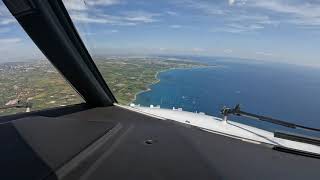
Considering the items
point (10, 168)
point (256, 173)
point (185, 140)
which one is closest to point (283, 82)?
point (185, 140)

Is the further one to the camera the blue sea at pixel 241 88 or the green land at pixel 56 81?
the blue sea at pixel 241 88

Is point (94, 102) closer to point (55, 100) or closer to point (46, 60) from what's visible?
point (55, 100)

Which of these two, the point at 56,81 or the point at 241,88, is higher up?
the point at 56,81

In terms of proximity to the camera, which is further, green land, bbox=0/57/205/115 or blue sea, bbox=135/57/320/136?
blue sea, bbox=135/57/320/136

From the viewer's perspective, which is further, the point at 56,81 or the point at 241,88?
the point at 241,88
